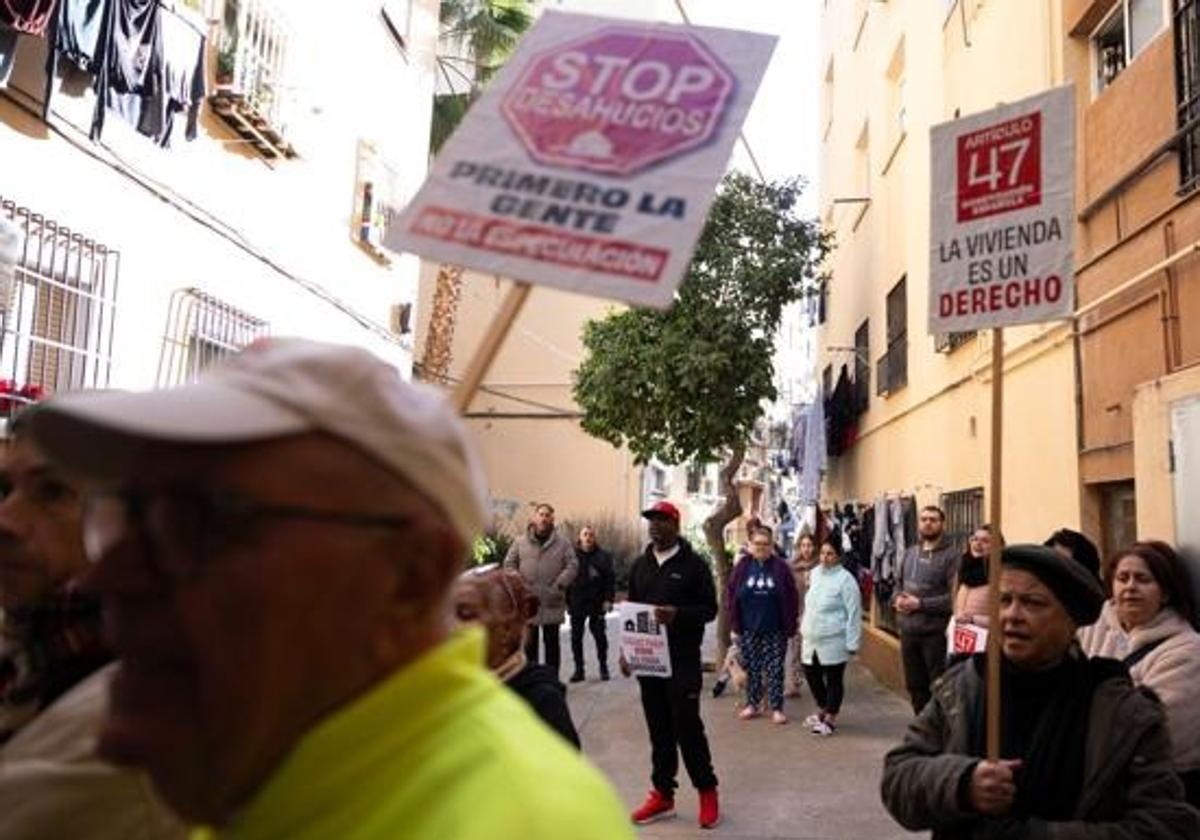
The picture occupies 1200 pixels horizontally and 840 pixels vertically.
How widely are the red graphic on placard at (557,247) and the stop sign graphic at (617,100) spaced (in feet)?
0.54

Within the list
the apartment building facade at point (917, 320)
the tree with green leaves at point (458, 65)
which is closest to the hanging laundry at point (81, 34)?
the apartment building facade at point (917, 320)

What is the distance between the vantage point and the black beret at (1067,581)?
9.50 feet

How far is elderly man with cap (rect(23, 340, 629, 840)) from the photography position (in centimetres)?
105

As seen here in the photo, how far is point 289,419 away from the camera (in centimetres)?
111

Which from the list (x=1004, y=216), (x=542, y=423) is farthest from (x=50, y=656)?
(x=542, y=423)

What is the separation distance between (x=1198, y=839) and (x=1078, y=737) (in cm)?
37

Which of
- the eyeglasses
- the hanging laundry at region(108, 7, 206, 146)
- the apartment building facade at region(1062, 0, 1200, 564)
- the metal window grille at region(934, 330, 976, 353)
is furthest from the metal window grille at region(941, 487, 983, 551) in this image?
the eyeglasses

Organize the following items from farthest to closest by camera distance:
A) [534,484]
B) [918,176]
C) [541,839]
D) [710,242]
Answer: [534,484], [710,242], [918,176], [541,839]

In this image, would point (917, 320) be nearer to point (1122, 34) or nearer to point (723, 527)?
point (723, 527)

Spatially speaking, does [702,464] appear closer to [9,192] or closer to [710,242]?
[710,242]

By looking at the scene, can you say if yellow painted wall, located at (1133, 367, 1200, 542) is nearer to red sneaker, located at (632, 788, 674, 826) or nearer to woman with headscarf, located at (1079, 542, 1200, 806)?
woman with headscarf, located at (1079, 542, 1200, 806)

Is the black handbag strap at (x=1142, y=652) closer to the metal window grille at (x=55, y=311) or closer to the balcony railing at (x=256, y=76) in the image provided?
the metal window grille at (x=55, y=311)

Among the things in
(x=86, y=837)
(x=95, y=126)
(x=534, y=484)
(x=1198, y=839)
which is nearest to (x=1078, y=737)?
(x=1198, y=839)

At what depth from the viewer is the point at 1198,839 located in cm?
265
